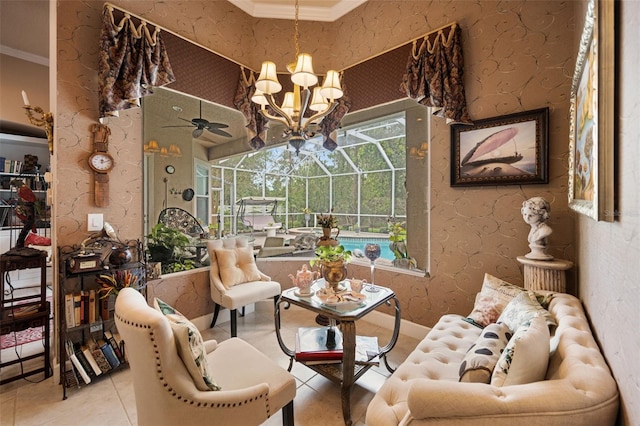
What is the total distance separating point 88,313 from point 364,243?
305 cm

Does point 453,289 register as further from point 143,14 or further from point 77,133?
point 143,14

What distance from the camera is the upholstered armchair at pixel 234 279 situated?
2768 millimetres

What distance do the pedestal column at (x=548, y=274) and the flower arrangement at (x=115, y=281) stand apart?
311 cm

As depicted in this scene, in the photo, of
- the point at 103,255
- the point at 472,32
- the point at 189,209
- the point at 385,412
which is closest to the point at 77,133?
the point at 103,255

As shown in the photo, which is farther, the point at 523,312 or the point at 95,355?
the point at 95,355

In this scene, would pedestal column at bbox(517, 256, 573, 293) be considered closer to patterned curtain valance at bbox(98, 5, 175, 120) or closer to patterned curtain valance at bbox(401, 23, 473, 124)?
patterned curtain valance at bbox(401, 23, 473, 124)

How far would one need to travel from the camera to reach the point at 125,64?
2283mm

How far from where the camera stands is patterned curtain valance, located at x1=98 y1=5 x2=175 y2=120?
2193mm

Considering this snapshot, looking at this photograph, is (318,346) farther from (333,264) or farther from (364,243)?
(364,243)

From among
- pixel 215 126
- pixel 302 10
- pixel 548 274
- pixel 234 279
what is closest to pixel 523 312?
pixel 548 274

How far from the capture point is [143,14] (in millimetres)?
2588

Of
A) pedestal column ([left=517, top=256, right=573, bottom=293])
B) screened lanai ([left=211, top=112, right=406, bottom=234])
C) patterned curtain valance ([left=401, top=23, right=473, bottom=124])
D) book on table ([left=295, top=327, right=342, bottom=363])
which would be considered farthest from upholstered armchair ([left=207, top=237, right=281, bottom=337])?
patterned curtain valance ([left=401, top=23, right=473, bottom=124])

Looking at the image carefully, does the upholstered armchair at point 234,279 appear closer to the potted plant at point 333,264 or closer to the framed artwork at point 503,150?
the potted plant at point 333,264

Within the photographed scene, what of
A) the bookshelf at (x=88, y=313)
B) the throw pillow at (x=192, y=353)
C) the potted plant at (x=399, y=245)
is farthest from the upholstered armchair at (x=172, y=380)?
the potted plant at (x=399, y=245)
